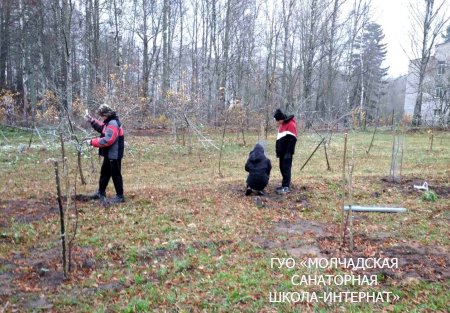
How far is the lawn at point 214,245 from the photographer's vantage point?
384 cm

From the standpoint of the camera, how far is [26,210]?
664cm

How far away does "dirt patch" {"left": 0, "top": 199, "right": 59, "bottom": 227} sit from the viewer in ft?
20.2

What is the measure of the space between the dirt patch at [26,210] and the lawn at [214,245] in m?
0.02

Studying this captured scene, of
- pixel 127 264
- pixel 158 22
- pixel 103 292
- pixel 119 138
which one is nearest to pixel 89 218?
pixel 119 138

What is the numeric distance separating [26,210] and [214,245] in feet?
11.7

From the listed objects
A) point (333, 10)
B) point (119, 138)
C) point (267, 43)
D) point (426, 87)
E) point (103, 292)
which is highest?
point (333, 10)

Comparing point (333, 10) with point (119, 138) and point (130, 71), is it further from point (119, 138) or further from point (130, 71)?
point (119, 138)

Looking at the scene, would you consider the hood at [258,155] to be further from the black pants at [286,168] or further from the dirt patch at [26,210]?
the dirt patch at [26,210]

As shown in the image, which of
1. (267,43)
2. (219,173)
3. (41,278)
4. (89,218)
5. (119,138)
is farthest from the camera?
(267,43)

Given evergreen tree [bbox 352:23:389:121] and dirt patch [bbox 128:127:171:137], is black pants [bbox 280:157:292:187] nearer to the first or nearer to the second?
dirt patch [bbox 128:127:171:137]

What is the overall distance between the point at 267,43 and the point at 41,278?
31.3 metres

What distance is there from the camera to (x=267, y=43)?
3306 centimetres

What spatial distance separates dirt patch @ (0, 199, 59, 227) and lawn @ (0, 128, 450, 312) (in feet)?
0.06

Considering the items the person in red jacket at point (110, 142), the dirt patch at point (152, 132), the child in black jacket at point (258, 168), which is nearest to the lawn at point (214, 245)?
the child in black jacket at point (258, 168)
